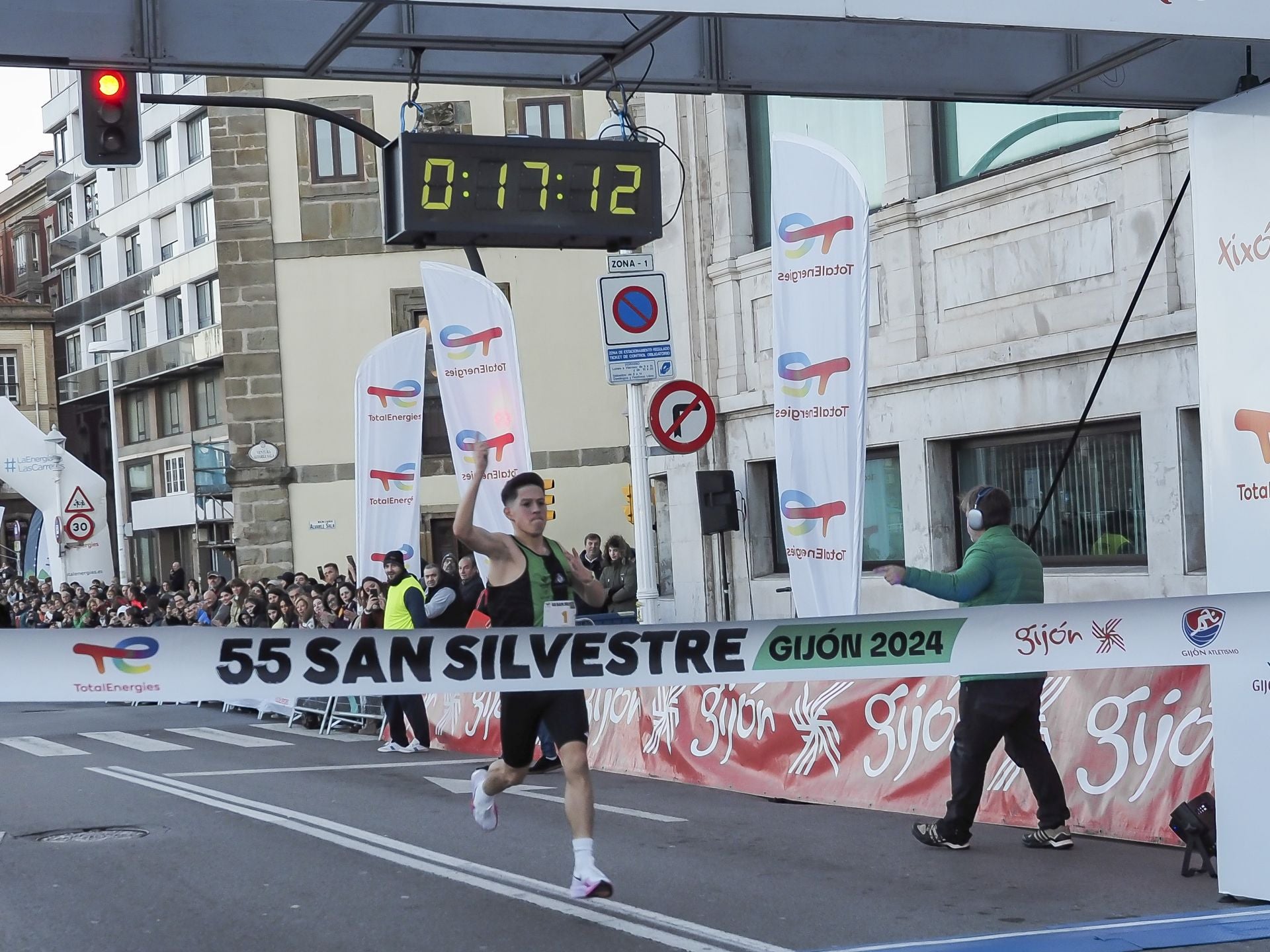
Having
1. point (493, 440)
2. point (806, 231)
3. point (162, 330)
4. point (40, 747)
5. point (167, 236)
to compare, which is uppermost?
point (167, 236)

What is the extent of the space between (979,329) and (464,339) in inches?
203

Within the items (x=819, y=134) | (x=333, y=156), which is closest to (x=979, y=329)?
(x=819, y=134)

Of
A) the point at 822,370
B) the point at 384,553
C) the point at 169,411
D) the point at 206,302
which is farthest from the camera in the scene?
the point at 169,411

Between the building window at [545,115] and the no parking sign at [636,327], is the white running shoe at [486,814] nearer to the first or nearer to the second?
the no parking sign at [636,327]

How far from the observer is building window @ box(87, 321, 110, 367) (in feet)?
219

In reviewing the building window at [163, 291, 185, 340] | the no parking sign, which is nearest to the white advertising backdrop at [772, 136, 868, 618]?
the no parking sign

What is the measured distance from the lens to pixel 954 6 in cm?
623

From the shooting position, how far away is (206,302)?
181ft

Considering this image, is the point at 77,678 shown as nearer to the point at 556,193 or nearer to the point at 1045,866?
the point at 556,193

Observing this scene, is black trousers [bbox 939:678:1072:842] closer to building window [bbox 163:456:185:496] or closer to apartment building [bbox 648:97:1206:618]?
apartment building [bbox 648:97:1206:618]

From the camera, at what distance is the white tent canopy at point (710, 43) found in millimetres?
6344

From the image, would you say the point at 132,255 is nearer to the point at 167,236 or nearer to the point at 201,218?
the point at 167,236

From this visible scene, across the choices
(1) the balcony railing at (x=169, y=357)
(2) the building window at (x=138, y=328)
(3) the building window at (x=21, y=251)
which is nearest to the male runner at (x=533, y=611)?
(1) the balcony railing at (x=169, y=357)

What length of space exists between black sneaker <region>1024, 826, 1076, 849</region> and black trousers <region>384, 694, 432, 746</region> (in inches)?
330
